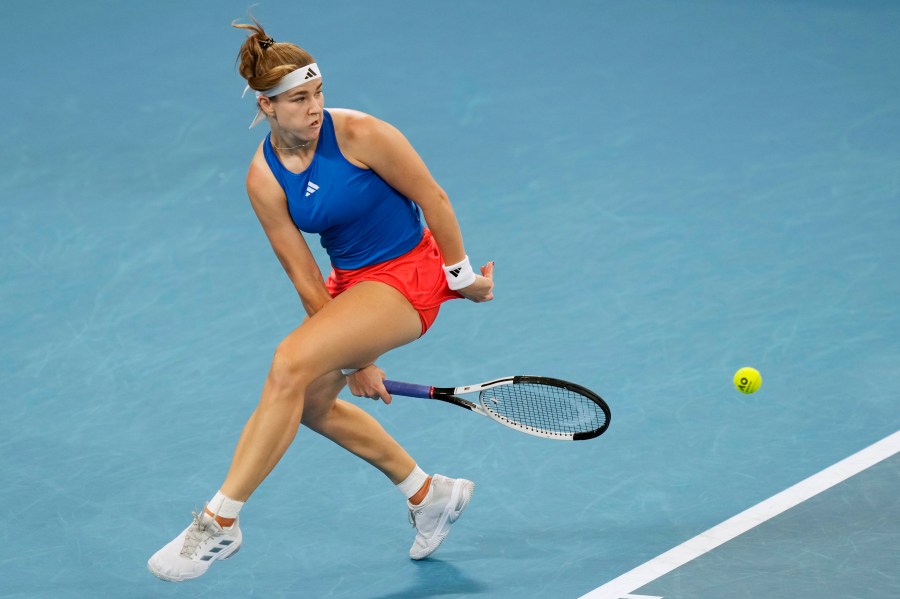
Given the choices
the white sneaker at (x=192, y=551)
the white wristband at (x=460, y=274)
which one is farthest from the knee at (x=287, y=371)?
the white wristband at (x=460, y=274)

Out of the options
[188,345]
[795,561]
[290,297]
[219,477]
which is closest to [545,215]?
[290,297]

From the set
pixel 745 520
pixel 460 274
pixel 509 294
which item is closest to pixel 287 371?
pixel 460 274

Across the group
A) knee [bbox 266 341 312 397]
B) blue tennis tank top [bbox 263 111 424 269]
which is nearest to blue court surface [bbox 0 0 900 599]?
knee [bbox 266 341 312 397]

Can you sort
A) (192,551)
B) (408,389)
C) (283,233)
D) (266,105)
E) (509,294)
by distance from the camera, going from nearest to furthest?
(192,551), (266,105), (283,233), (408,389), (509,294)

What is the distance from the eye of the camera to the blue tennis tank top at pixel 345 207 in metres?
4.50

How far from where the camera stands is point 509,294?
22.9 feet

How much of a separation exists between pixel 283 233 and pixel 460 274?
63cm

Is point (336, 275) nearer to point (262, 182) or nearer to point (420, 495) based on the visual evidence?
point (262, 182)

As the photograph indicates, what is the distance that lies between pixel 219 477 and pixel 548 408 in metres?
1.48

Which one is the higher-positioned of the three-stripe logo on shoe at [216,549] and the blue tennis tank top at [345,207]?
the blue tennis tank top at [345,207]

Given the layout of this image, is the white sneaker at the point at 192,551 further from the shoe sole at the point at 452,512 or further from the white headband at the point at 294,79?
the white headband at the point at 294,79

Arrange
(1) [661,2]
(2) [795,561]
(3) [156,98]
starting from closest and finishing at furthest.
A: (2) [795,561] < (3) [156,98] < (1) [661,2]

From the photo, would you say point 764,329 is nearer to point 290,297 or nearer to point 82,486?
point 290,297

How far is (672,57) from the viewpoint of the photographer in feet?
32.2
